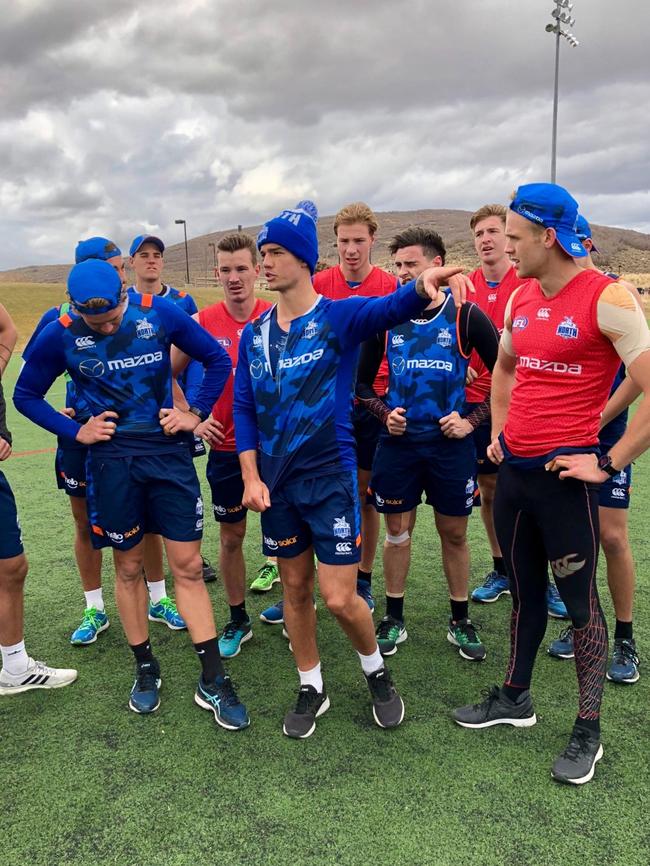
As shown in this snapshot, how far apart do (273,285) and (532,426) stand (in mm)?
1341

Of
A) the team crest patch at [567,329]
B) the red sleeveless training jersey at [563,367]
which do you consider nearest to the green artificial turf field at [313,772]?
the red sleeveless training jersey at [563,367]

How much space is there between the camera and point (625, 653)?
352 cm

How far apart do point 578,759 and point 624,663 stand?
3.06ft

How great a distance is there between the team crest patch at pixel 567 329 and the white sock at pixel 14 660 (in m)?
3.27

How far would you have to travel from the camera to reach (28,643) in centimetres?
412

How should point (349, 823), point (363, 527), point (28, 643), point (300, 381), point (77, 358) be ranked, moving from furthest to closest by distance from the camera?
point (363, 527) → point (28, 643) → point (77, 358) → point (300, 381) → point (349, 823)

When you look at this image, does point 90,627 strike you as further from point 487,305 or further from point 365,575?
point 487,305

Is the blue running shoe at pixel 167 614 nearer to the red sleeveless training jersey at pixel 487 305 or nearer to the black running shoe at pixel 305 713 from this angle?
the black running shoe at pixel 305 713

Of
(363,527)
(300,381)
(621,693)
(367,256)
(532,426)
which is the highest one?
(367,256)

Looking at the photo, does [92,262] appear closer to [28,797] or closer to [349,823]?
[28,797]

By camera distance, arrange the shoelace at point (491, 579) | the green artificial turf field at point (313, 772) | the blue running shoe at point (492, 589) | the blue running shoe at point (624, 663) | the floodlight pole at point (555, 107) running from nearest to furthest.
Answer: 1. the green artificial turf field at point (313, 772)
2. the blue running shoe at point (624, 663)
3. the blue running shoe at point (492, 589)
4. the shoelace at point (491, 579)
5. the floodlight pole at point (555, 107)

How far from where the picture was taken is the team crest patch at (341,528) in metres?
2.94

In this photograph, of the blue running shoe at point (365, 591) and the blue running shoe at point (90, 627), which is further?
the blue running shoe at point (365, 591)

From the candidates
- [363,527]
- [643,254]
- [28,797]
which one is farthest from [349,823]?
[643,254]
